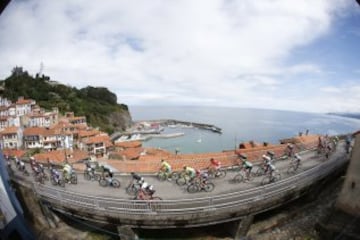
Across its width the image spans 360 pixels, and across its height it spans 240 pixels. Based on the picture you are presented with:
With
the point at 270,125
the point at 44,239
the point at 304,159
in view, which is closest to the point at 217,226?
the point at 44,239

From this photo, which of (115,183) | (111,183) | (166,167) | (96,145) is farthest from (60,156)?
(96,145)

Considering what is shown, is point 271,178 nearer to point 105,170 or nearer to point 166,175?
point 166,175

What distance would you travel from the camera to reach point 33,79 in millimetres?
9891

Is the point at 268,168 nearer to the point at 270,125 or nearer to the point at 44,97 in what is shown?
the point at 270,125

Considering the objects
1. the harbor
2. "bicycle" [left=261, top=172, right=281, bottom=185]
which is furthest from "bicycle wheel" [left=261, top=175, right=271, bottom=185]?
the harbor

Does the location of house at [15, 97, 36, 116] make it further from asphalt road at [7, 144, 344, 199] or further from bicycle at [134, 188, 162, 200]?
bicycle at [134, 188, 162, 200]

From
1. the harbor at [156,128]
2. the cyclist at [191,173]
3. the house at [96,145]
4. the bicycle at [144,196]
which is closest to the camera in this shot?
the bicycle at [144,196]

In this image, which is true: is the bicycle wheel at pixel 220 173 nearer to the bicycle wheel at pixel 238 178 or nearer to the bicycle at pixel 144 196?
the bicycle wheel at pixel 238 178

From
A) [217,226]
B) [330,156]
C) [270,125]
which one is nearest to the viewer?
[217,226]

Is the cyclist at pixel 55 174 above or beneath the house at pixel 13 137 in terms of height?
beneath

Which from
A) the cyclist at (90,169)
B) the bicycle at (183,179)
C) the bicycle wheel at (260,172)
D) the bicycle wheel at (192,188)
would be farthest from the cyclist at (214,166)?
the cyclist at (90,169)

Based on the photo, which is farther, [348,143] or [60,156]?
[348,143]

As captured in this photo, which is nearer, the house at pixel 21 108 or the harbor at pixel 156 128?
the house at pixel 21 108

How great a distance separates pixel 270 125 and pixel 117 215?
6.53 metres
